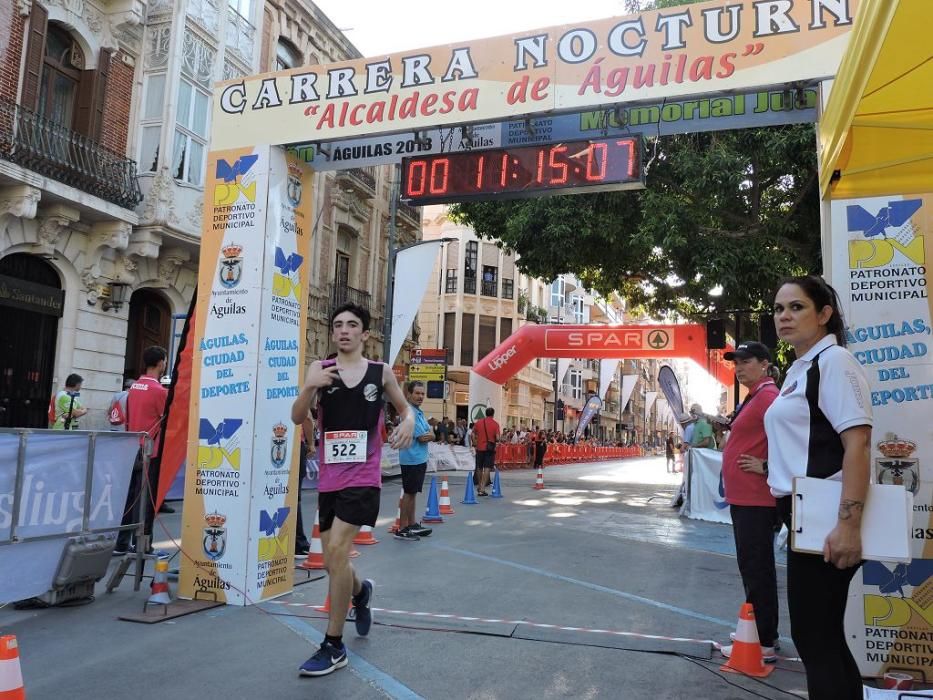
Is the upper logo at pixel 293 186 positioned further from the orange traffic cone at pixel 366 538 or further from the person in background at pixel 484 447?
the person in background at pixel 484 447

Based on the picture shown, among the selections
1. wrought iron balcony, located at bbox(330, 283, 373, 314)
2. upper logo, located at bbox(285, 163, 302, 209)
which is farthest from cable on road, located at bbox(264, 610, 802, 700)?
wrought iron balcony, located at bbox(330, 283, 373, 314)

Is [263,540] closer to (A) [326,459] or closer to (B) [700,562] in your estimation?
(A) [326,459]

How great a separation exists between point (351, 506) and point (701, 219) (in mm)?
11777

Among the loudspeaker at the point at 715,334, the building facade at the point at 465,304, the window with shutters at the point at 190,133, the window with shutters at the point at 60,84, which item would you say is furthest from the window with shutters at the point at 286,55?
the building facade at the point at 465,304

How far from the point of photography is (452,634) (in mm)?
5070

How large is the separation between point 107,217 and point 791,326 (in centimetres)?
1483

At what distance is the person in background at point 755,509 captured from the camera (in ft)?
15.7

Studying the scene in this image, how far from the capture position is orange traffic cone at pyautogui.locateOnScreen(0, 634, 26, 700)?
113 inches

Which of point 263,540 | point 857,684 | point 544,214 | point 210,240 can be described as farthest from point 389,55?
point 544,214

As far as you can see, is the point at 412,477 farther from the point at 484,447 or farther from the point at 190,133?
the point at 190,133

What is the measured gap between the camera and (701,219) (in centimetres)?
1451

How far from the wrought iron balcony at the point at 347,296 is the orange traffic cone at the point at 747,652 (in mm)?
22073

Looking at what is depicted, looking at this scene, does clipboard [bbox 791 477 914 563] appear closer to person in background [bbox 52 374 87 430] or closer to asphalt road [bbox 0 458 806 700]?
asphalt road [bbox 0 458 806 700]

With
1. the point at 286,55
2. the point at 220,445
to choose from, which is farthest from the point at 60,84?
the point at 220,445
